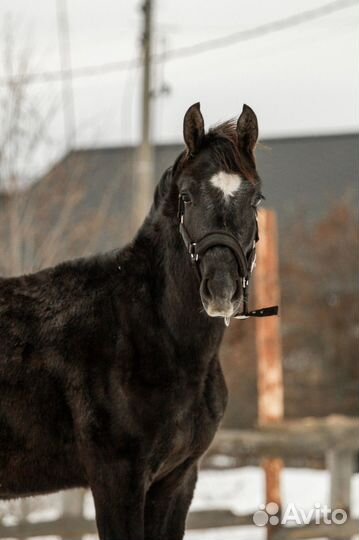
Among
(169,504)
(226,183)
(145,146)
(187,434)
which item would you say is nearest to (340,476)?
(145,146)

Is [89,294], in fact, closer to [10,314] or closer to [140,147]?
[10,314]

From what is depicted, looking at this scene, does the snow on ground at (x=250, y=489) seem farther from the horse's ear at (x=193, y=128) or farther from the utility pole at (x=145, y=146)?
the horse's ear at (x=193, y=128)

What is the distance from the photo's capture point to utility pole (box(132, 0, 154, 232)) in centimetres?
1019

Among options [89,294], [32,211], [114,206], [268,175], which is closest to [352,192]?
[268,175]

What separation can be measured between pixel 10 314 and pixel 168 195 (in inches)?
40.0

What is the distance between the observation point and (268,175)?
84.6ft

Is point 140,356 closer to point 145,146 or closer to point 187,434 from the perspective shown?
point 187,434

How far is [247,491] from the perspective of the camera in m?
13.1

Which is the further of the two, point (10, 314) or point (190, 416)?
Answer: point (10, 314)

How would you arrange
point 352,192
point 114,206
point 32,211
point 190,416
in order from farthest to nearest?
1. point 352,192
2. point 114,206
3. point 32,211
4. point 190,416

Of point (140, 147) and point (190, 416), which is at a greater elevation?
point (140, 147)

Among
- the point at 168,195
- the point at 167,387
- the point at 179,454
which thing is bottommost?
the point at 179,454

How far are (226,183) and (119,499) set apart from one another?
1.56 m

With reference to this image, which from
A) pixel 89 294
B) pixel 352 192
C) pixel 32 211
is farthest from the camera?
pixel 352 192
